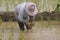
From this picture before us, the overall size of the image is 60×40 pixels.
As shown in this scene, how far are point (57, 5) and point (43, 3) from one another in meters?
0.36

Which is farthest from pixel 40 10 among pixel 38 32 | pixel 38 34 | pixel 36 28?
pixel 38 34

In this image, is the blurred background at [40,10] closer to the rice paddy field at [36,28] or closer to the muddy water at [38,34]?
the rice paddy field at [36,28]

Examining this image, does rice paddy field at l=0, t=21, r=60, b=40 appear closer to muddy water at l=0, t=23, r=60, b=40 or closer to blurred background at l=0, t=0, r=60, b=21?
muddy water at l=0, t=23, r=60, b=40

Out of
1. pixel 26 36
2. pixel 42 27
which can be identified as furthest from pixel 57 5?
pixel 26 36

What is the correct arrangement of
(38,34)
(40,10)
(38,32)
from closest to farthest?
(38,34)
(38,32)
(40,10)

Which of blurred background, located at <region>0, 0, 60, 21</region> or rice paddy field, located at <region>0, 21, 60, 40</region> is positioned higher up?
blurred background, located at <region>0, 0, 60, 21</region>

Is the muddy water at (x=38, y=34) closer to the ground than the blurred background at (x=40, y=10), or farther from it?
closer to the ground

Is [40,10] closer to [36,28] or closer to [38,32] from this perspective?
[36,28]

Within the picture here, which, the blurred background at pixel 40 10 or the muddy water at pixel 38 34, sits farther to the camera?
the blurred background at pixel 40 10

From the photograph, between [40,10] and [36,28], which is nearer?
[36,28]

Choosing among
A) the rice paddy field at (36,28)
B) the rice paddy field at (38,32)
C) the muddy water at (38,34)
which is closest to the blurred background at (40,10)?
the rice paddy field at (36,28)

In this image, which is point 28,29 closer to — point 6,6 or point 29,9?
point 29,9

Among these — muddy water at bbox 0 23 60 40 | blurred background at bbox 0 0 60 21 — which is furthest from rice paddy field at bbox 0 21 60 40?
blurred background at bbox 0 0 60 21

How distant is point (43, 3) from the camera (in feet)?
19.5
